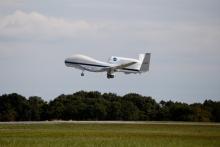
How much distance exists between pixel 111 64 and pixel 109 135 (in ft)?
151

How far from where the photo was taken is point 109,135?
8731 cm

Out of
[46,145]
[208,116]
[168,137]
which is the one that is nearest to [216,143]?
[168,137]

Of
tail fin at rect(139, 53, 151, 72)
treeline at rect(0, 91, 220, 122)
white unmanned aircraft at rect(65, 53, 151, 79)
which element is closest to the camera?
white unmanned aircraft at rect(65, 53, 151, 79)

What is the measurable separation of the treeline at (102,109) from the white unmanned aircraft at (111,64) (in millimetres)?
14816

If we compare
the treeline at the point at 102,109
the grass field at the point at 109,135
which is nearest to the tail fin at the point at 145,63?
the treeline at the point at 102,109

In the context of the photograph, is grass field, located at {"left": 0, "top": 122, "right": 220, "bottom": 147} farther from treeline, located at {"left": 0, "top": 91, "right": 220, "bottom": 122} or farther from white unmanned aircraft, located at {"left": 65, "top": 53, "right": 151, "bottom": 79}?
treeline, located at {"left": 0, "top": 91, "right": 220, "bottom": 122}

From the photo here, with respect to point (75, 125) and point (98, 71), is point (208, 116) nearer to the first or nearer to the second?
point (98, 71)

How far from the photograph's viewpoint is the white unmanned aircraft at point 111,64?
131375 mm

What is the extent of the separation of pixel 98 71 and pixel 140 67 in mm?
7448

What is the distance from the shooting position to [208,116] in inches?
5778

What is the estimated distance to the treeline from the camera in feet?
490

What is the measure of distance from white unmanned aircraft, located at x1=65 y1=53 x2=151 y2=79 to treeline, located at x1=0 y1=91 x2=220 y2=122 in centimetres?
1482

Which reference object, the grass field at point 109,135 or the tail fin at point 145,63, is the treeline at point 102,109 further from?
the grass field at point 109,135

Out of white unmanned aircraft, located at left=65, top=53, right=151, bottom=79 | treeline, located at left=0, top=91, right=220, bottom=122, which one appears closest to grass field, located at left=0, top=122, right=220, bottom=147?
white unmanned aircraft, located at left=65, top=53, right=151, bottom=79
